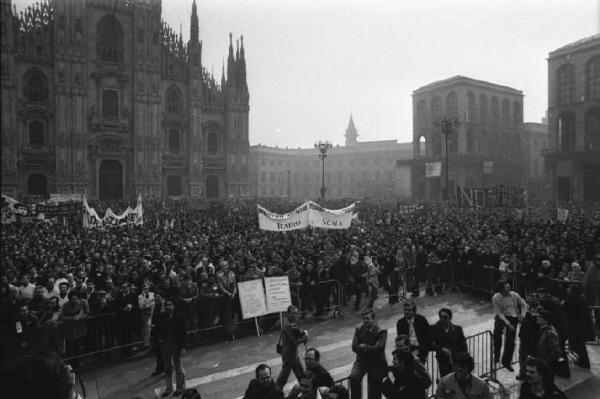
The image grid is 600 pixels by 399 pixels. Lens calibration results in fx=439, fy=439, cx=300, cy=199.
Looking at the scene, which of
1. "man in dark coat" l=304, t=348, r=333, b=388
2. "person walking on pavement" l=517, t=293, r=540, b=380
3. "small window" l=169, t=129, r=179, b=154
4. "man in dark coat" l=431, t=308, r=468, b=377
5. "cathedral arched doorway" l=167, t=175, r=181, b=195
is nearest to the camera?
"man in dark coat" l=304, t=348, r=333, b=388

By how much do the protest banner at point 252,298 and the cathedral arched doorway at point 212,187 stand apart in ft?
147

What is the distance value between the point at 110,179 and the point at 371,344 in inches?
1881

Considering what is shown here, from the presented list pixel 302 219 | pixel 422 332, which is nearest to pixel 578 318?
pixel 422 332

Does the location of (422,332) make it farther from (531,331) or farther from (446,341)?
(531,331)

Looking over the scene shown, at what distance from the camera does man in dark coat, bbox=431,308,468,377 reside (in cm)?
677

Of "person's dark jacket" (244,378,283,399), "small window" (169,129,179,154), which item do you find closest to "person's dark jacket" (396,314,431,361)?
"person's dark jacket" (244,378,283,399)

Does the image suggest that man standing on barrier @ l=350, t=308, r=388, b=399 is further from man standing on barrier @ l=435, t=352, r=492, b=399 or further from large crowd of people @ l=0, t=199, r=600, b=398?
large crowd of people @ l=0, t=199, r=600, b=398

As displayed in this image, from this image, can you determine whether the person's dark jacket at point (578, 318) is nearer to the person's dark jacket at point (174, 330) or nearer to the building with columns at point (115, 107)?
the person's dark jacket at point (174, 330)

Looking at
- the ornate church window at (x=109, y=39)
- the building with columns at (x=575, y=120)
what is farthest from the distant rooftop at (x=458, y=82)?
the ornate church window at (x=109, y=39)

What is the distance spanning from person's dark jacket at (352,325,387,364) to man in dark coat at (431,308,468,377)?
3.07ft

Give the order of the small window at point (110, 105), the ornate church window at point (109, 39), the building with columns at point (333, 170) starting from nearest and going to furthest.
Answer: the ornate church window at point (109, 39)
the small window at point (110, 105)
the building with columns at point (333, 170)

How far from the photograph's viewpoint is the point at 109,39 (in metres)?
48.6

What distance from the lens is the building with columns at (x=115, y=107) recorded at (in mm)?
44000

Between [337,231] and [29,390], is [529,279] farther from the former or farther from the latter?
[29,390]
